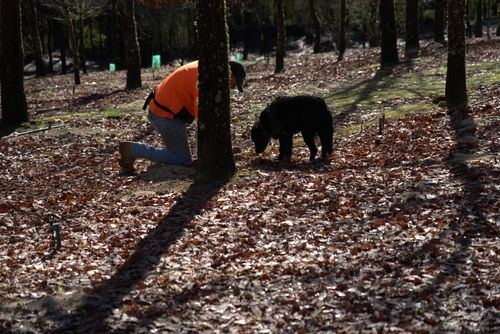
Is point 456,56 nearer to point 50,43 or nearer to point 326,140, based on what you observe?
point 326,140

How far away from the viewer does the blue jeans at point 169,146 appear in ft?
37.8

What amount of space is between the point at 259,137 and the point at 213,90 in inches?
97.7

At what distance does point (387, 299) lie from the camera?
6.10 metres

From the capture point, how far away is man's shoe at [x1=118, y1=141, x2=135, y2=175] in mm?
11672

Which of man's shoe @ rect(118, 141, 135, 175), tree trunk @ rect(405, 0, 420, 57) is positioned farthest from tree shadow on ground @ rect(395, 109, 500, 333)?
tree trunk @ rect(405, 0, 420, 57)

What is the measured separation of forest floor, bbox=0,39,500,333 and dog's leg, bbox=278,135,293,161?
0.99ft

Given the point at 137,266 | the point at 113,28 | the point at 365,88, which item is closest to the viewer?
the point at 137,266

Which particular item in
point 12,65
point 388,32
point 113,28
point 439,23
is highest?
point 113,28

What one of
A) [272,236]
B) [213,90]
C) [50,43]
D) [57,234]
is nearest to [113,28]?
[50,43]

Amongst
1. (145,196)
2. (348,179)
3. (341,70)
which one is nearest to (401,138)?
(348,179)

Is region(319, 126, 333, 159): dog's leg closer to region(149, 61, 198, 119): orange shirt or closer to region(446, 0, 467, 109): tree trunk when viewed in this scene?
region(149, 61, 198, 119): orange shirt

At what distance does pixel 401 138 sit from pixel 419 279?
20.9 ft

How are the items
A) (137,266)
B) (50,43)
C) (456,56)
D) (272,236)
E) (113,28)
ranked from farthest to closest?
(50,43) < (113,28) < (456,56) < (272,236) < (137,266)

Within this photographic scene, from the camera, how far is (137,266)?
752 centimetres
